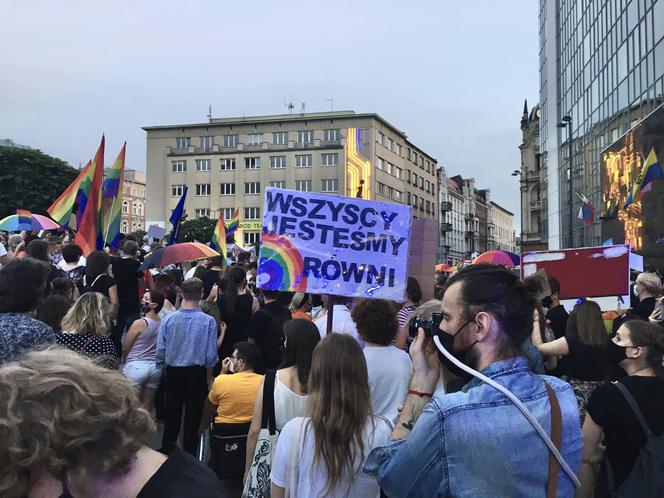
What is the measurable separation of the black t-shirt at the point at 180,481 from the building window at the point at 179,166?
76.3 meters

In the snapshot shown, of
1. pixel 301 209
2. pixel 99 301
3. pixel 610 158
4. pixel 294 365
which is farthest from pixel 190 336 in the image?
pixel 610 158

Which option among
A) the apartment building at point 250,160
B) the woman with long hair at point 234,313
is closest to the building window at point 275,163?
the apartment building at point 250,160

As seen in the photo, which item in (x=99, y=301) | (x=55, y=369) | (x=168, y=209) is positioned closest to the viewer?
(x=55, y=369)

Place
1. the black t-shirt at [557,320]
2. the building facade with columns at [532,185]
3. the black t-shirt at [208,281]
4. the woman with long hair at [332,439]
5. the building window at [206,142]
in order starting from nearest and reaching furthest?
the woman with long hair at [332,439] < the black t-shirt at [557,320] < the black t-shirt at [208,281] < the building facade with columns at [532,185] < the building window at [206,142]

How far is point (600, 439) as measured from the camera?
11.3ft

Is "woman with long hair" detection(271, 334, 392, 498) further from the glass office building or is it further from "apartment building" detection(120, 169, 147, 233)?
"apartment building" detection(120, 169, 147, 233)

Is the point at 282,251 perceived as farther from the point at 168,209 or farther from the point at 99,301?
the point at 168,209

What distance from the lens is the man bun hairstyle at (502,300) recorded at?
2.02 meters

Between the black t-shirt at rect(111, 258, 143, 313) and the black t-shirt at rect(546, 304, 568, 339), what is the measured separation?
489 centimetres

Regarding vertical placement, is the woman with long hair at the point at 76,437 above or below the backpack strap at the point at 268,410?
above

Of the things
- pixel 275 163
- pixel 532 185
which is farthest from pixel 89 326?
pixel 275 163

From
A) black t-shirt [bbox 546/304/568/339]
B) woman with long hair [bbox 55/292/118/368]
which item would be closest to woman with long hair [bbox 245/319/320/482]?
woman with long hair [bbox 55/292/118/368]

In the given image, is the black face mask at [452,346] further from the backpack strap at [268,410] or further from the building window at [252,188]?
the building window at [252,188]

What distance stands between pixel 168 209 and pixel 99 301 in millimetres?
71859
